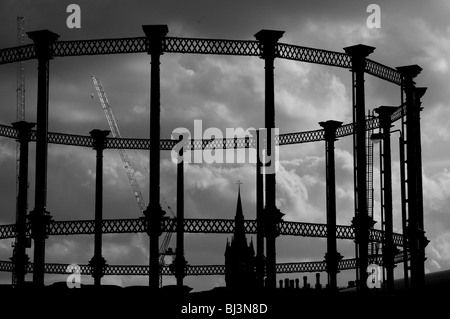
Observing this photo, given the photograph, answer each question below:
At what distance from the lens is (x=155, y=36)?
1645 inches

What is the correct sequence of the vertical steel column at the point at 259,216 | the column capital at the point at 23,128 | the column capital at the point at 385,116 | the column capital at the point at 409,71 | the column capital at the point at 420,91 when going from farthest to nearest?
the column capital at the point at 23,128, the column capital at the point at 385,116, the column capital at the point at 420,91, the column capital at the point at 409,71, the vertical steel column at the point at 259,216

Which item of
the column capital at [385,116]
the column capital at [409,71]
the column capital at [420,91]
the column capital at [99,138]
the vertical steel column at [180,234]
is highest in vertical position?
the column capital at [409,71]

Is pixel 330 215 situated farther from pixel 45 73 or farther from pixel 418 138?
pixel 45 73

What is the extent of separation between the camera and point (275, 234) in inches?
1726

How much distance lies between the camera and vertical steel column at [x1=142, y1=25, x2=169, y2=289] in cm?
4056

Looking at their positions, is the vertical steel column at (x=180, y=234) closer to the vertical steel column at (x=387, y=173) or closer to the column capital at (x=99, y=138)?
the column capital at (x=99, y=138)

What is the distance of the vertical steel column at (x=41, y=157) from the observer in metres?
41.3

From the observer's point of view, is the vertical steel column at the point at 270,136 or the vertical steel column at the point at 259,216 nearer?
the vertical steel column at the point at 270,136

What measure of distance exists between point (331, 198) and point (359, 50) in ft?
43.0

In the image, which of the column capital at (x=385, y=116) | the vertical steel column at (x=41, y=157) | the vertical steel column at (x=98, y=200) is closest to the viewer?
the vertical steel column at (x=41, y=157)

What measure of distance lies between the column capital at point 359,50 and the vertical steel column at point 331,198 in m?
9.47

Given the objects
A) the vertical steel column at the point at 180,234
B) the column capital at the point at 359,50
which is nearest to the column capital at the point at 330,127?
the vertical steel column at the point at 180,234
